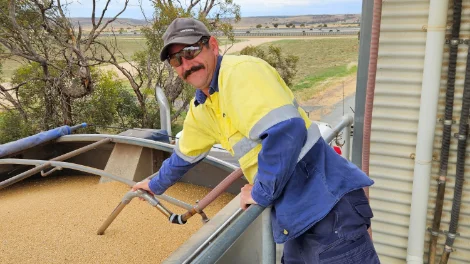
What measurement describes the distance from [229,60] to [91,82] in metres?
12.6

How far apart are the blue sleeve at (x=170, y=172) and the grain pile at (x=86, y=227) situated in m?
0.86

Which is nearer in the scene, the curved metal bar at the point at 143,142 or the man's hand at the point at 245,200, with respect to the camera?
the man's hand at the point at 245,200

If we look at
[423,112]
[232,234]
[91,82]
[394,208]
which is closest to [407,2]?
[423,112]

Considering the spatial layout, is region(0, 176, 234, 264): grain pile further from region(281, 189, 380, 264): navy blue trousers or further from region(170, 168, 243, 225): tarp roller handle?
region(281, 189, 380, 264): navy blue trousers

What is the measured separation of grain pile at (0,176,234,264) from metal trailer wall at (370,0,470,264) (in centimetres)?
148

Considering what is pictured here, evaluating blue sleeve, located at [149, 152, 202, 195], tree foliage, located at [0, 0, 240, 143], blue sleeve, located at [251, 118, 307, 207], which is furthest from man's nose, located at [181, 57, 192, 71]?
tree foliage, located at [0, 0, 240, 143]

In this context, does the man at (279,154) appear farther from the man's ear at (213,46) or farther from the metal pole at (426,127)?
the metal pole at (426,127)

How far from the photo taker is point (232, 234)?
4.35 ft

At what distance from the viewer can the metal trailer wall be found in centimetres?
286

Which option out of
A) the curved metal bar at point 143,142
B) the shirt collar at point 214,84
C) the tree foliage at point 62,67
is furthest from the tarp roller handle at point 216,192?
the tree foliage at point 62,67

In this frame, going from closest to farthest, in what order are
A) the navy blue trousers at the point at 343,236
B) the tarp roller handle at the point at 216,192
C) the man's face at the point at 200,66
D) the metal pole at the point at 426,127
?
1. the navy blue trousers at the point at 343,236
2. the man's face at the point at 200,66
3. the tarp roller handle at the point at 216,192
4. the metal pole at the point at 426,127

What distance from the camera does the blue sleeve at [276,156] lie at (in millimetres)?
1559

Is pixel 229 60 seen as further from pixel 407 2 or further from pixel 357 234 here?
pixel 407 2

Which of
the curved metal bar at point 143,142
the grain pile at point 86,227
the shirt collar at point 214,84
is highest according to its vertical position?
the shirt collar at point 214,84
